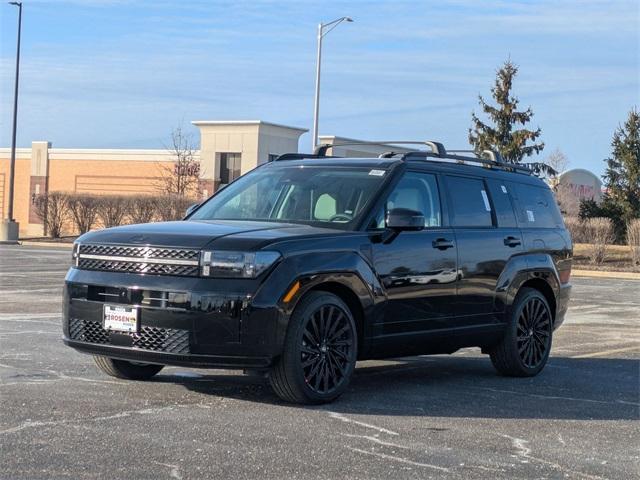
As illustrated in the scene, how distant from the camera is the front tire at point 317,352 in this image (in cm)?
718

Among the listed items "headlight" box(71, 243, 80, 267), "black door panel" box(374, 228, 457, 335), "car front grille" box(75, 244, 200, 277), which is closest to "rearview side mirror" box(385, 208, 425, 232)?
"black door panel" box(374, 228, 457, 335)

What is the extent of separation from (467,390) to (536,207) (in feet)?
8.23

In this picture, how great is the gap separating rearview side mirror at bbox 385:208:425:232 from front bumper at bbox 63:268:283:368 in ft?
4.60

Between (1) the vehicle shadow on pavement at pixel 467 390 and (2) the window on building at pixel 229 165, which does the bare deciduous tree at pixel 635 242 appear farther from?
(1) the vehicle shadow on pavement at pixel 467 390

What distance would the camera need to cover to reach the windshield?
8281 mm

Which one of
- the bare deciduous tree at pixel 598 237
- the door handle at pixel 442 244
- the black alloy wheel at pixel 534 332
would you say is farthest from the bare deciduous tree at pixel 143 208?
the door handle at pixel 442 244

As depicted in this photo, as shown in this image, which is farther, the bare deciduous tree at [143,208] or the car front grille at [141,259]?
the bare deciduous tree at [143,208]

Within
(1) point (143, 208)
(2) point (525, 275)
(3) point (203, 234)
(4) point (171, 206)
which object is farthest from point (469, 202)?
(1) point (143, 208)

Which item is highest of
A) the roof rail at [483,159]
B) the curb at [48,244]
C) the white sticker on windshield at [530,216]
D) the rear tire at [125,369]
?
the roof rail at [483,159]

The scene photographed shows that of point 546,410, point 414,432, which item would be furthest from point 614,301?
point 414,432

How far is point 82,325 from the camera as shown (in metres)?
7.54

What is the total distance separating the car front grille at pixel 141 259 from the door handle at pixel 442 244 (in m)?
2.34

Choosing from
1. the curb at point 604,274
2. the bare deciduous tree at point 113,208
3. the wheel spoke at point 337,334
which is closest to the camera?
the wheel spoke at point 337,334

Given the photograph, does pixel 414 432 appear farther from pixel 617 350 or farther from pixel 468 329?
pixel 617 350
